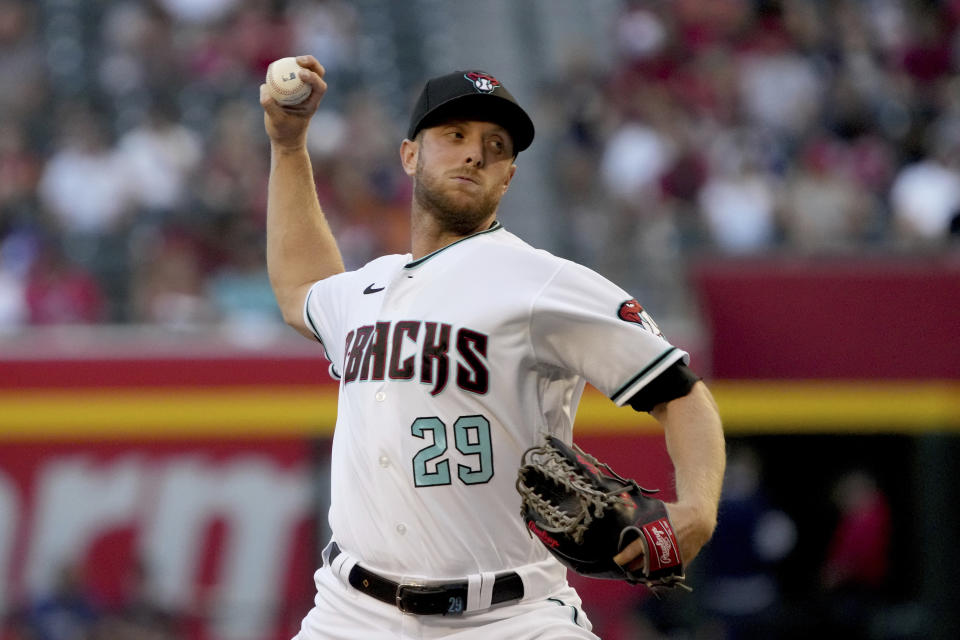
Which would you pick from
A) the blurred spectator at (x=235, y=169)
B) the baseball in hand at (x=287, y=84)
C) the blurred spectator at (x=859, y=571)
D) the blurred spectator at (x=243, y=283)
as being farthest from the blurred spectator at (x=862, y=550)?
the baseball in hand at (x=287, y=84)

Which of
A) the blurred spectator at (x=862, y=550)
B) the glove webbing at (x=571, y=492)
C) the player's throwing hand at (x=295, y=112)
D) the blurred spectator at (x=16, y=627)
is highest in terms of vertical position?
the player's throwing hand at (x=295, y=112)

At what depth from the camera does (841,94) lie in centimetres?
1213

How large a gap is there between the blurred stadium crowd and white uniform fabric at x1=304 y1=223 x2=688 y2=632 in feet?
19.6

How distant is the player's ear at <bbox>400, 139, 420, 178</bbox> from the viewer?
3.51m

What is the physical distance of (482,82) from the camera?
3.36 metres

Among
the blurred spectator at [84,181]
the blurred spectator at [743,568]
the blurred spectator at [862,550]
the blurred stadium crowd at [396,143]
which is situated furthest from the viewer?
the blurred spectator at [84,181]

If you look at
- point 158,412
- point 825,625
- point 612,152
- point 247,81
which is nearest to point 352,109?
point 247,81

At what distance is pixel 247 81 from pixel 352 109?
0.99 meters

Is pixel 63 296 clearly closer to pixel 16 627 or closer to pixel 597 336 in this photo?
pixel 16 627

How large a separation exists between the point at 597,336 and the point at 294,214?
121cm

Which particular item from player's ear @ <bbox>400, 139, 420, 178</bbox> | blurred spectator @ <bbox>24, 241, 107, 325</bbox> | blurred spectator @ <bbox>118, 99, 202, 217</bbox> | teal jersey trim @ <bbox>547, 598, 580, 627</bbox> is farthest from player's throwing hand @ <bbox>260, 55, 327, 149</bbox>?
blurred spectator @ <bbox>118, 99, 202, 217</bbox>

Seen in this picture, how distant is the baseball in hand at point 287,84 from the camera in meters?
3.81

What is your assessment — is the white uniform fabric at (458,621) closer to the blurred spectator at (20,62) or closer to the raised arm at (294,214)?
the raised arm at (294,214)

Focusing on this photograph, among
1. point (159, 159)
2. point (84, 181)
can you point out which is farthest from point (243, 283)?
point (84, 181)
